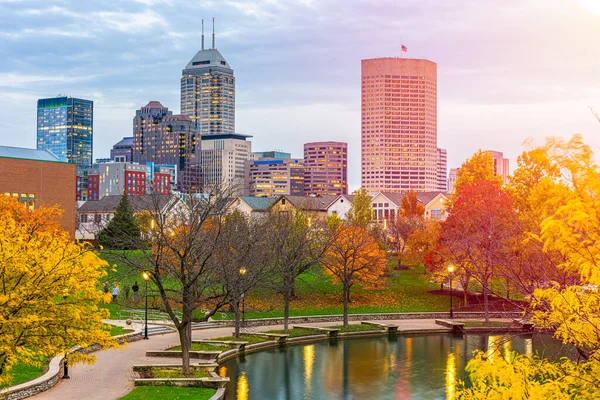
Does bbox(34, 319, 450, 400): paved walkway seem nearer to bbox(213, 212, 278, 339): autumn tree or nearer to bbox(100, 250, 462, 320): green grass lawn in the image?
bbox(213, 212, 278, 339): autumn tree

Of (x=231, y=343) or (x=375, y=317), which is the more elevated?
(x=375, y=317)

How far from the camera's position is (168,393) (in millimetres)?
Answer: 29766

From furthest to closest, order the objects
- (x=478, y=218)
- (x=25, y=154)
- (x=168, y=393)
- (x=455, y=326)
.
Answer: (x=25, y=154) < (x=478, y=218) < (x=455, y=326) < (x=168, y=393)

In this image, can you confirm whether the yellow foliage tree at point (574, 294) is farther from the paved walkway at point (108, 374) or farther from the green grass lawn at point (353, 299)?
the green grass lawn at point (353, 299)

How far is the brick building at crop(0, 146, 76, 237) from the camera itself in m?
92.8

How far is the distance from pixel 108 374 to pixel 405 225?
5918 cm

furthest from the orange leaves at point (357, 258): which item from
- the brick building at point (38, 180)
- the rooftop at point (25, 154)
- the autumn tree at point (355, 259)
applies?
the rooftop at point (25, 154)

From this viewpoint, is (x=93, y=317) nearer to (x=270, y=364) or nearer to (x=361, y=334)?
(x=270, y=364)

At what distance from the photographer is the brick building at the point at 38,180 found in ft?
305

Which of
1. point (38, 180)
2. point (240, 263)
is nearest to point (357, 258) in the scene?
point (240, 263)

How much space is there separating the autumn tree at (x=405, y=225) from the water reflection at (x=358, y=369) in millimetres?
29711

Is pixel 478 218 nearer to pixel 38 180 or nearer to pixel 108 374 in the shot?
pixel 108 374

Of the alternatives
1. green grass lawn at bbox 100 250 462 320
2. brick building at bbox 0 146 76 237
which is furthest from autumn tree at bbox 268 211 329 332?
brick building at bbox 0 146 76 237

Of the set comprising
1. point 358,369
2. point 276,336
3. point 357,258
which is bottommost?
point 358,369
